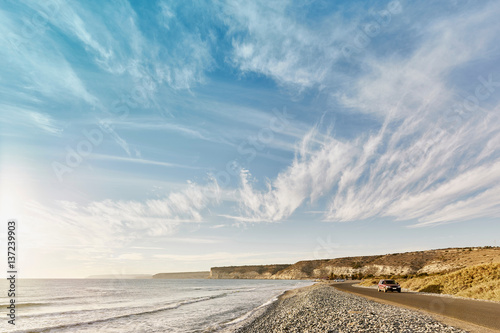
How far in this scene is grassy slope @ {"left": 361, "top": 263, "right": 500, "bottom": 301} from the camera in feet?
93.3

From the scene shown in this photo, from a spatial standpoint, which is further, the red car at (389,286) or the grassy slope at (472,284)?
the red car at (389,286)

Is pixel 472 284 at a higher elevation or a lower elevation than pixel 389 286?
higher

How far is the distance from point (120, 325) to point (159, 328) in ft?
16.0

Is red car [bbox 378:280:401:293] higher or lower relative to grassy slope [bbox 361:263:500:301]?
lower

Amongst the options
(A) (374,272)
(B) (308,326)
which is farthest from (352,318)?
(A) (374,272)

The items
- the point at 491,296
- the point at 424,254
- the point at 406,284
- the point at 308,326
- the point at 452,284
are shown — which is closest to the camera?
the point at 308,326

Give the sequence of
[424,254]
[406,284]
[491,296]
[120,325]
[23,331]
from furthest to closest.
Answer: [424,254] → [406,284] → [491,296] → [120,325] → [23,331]

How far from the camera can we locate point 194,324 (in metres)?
23.9

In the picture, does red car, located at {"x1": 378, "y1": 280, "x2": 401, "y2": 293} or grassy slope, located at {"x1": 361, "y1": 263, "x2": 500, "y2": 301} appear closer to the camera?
grassy slope, located at {"x1": 361, "y1": 263, "x2": 500, "y2": 301}

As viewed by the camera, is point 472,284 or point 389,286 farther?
point 389,286

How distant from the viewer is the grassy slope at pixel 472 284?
28438 mm

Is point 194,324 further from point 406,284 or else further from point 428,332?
point 406,284

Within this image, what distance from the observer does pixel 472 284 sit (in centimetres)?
3306

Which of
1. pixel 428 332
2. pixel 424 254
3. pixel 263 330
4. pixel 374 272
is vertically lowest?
pixel 374 272
